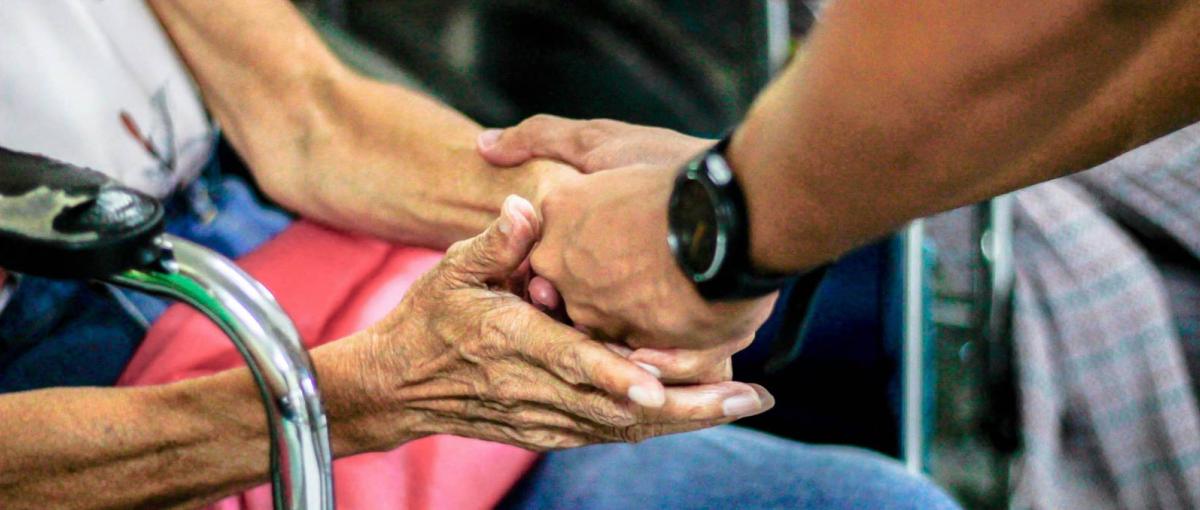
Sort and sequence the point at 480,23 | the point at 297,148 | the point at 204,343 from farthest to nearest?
the point at 480,23 < the point at 297,148 < the point at 204,343

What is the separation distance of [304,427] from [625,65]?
110 centimetres

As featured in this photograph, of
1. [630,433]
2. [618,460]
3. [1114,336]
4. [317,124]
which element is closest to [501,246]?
[630,433]

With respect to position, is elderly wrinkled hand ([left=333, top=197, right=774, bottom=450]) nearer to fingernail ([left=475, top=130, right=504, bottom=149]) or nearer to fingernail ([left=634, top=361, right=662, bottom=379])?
fingernail ([left=634, top=361, right=662, bottom=379])

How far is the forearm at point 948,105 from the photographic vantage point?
40cm

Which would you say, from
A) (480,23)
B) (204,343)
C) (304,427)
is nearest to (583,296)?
A: (304,427)

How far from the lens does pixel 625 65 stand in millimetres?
1569

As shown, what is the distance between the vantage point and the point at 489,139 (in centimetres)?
81

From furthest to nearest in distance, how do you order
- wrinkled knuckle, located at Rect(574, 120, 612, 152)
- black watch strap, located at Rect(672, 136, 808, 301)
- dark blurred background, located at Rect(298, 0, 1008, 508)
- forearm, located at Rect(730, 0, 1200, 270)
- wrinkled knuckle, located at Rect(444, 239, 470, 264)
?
1. dark blurred background, located at Rect(298, 0, 1008, 508)
2. wrinkled knuckle, located at Rect(574, 120, 612, 152)
3. wrinkled knuckle, located at Rect(444, 239, 470, 264)
4. black watch strap, located at Rect(672, 136, 808, 301)
5. forearm, located at Rect(730, 0, 1200, 270)

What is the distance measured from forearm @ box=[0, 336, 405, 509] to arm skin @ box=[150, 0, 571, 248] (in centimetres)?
20

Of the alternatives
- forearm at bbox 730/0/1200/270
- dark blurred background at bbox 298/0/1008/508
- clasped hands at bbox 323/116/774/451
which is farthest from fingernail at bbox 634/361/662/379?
dark blurred background at bbox 298/0/1008/508

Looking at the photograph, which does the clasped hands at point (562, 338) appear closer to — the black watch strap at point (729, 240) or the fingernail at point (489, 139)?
the black watch strap at point (729, 240)

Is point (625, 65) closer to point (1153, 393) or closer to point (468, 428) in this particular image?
point (1153, 393)

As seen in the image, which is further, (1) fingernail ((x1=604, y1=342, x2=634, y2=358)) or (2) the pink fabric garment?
(2) the pink fabric garment

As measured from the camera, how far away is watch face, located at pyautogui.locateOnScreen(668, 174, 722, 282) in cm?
53
